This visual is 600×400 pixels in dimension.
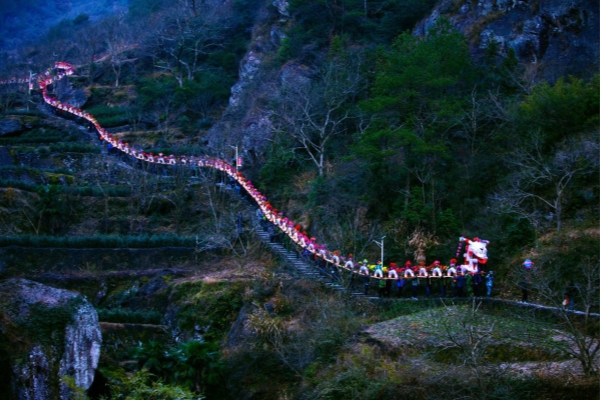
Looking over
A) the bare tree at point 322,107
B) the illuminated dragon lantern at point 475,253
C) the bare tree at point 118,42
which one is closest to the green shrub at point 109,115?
the bare tree at point 118,42

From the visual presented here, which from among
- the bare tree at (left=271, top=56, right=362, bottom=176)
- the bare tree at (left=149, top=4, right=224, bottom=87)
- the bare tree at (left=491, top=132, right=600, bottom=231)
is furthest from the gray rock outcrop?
the bare tree at (left=491, top=132, right=600, bottom=231)

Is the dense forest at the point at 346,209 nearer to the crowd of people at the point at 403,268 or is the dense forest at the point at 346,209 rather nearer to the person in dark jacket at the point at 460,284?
the crowd of people at the point at 403,268

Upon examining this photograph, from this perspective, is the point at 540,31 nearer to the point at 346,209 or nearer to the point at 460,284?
the point at 346,209

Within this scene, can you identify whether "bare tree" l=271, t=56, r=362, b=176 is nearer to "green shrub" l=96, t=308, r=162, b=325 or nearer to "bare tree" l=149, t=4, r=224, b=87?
"green shrub" l=96, t=308, r=162, b=325

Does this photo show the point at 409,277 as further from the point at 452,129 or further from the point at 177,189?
the point at 177,189

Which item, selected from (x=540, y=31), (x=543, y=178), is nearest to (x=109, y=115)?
(x=540, y=31)

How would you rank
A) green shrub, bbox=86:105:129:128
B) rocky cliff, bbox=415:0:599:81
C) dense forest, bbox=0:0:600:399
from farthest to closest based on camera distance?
green shrub, bbox=86:105:129:128 < rocky cliff, bbox=415:0:599:81 < dense forest, bbox=0:0:600:399

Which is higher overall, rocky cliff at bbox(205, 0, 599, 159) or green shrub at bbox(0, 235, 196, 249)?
rocky cliff at bbox(205, 0, 599, 159)
